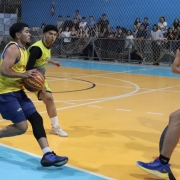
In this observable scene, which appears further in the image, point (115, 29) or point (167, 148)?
point (115, 29)

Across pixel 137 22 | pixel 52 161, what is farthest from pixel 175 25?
pixel 52 161

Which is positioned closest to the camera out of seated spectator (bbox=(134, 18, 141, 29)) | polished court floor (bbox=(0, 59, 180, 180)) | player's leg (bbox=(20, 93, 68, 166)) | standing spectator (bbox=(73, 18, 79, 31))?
player's leg (bbox=(20, 93, 68, 166))

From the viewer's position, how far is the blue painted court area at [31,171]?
4.06m

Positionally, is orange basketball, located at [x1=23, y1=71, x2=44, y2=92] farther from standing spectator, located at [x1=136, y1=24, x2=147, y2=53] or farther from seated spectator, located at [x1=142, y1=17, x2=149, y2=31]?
seated spectator, located at [x1=142, y1=17, x2=149, y2=31]

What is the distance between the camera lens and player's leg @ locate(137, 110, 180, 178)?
383cm

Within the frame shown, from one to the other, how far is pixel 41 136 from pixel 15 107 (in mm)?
458

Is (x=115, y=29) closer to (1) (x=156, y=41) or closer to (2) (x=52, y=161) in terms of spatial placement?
(1) (x=156, y=41)

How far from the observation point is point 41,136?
4352 millimetres

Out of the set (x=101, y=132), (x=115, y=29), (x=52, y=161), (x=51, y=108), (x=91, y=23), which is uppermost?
(x=91, y=23)

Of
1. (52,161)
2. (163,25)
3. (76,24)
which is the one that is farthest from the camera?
(76,24)

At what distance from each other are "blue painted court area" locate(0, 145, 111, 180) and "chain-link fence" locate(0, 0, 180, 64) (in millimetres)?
12665

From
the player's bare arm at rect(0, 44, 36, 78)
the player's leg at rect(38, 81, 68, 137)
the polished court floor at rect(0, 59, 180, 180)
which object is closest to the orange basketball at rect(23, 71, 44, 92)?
the player's bare arm at rect(0, 44, 36, 78)

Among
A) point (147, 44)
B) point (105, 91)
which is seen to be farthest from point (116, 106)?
point (147, 44)

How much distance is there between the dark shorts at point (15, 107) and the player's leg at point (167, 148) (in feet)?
5.09
